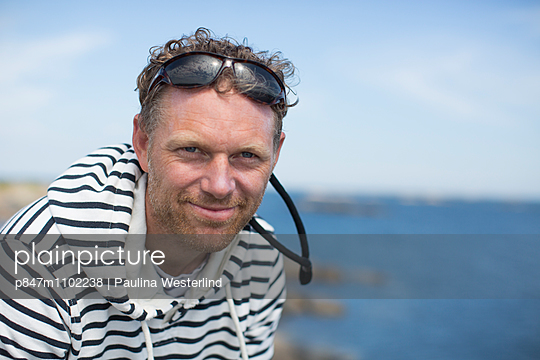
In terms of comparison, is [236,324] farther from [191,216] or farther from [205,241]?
[191,216]

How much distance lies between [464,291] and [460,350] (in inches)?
376

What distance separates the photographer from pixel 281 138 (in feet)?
7.26

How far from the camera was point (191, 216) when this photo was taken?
5.99ft

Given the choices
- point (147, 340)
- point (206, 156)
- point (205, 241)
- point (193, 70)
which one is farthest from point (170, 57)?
point (147, 340)

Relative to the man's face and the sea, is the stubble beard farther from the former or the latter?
the sea

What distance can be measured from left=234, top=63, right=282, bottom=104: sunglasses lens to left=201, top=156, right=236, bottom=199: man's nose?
14.9 inches

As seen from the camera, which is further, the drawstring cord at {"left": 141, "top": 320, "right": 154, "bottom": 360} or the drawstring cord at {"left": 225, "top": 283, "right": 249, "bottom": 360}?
the drawstring cord at {"left": 225, "top": 283, "right": 249, "bottom": 360}

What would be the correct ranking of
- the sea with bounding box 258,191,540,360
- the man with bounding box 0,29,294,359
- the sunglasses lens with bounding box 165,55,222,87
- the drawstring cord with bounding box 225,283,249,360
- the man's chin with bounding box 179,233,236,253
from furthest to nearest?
1. the sea with bounding box 258,191,540,360
2. the drawstring cord with bounding box 225,283,249,360
3. the man's chin with bounding box 179,233,236,253
4. the sunglasses lens with bounding box 165,55,222,87
5. the man with bounding box 0,29,294,359

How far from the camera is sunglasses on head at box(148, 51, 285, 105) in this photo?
5.80 ft

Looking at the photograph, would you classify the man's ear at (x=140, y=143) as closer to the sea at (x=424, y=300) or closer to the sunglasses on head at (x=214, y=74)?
the sunglasses on head at (x=214, y=74)

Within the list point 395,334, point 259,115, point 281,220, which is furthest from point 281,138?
point 281,220

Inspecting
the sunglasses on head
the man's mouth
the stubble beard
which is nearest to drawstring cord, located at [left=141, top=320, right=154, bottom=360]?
the stubble beard

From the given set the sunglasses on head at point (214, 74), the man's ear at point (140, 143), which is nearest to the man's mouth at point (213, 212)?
the man's ear at point (140, 143)

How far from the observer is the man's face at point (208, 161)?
66.9 inches
